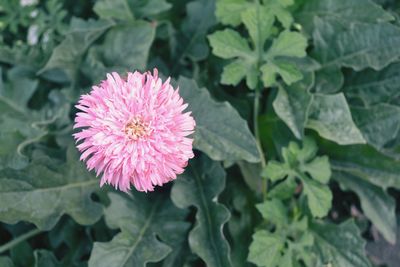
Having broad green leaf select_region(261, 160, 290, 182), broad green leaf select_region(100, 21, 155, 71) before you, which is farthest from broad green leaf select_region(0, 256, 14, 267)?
broad green leaf select_region(261, 160, 290, 182)

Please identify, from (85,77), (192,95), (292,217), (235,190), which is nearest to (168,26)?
(85,77)

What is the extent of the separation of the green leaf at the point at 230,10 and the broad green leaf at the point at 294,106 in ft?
0.65

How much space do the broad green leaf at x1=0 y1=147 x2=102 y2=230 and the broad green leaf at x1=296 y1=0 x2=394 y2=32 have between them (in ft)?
2.25

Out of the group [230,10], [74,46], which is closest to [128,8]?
[74,46]

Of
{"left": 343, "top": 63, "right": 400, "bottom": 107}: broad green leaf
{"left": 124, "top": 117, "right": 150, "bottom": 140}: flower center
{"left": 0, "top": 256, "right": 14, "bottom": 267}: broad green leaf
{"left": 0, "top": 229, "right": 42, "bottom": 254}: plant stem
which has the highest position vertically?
{"left": 124, "top": 117, "right": 150, "bottom": 140}: flower center

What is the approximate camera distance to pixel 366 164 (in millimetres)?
1464

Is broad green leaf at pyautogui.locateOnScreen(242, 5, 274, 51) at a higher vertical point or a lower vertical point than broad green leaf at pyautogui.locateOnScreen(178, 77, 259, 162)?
higher

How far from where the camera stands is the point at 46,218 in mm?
1300

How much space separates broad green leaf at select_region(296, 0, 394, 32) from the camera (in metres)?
1.44

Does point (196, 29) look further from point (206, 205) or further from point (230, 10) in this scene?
point (206, 205)

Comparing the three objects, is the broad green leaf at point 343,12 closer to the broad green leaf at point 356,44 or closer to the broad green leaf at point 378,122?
the broad green leaf at point 356,44

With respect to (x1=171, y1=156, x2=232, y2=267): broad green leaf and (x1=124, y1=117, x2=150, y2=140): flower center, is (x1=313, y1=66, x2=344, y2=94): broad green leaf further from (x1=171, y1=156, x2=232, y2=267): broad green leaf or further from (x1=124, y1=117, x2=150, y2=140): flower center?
(x1=124, y1=117, x2=150, y2=140): flower center

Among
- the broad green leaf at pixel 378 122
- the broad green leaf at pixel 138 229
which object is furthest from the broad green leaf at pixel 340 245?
the broad green leaf at pixel 138 229

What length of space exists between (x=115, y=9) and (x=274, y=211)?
0.66m
